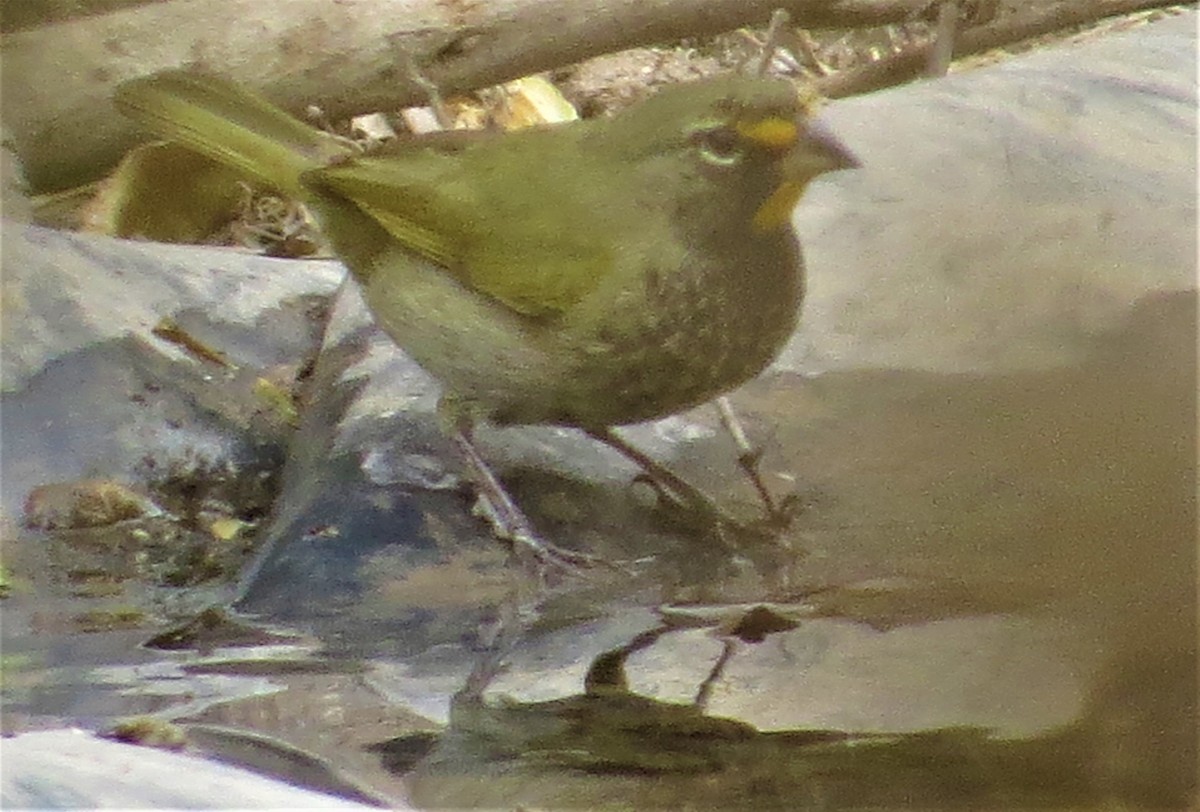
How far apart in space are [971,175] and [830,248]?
0.37m

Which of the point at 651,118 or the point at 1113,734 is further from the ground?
the point at 651,118

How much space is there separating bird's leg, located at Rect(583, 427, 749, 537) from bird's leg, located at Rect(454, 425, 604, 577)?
0.74ft

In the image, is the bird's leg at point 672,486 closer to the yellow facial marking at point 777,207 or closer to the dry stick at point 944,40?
the yellow facial marking at point 777,207

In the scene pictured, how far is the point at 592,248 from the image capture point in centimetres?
320

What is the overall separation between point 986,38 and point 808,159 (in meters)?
3.28

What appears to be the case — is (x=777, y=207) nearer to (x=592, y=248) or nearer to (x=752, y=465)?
(x=592, y=248)

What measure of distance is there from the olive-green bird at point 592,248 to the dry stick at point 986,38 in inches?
106

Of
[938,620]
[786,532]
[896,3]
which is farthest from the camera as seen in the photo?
[896,3]

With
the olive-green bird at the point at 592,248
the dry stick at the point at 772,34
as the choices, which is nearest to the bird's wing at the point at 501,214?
the olive-green bird at the point at 592,248

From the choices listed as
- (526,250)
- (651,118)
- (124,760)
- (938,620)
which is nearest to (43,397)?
(526,250)

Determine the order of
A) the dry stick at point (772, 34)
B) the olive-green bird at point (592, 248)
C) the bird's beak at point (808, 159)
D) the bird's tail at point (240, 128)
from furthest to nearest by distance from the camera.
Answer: the dry stick at point (772, 34) → the bird's tail at point (240, 128) → the olive-green bird at point (592, 248) → the bird's beak at point (808, 159)

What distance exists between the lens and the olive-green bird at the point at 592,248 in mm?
3064

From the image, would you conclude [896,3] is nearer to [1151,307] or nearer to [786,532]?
[1151,307]

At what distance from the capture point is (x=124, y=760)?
1941 mm
